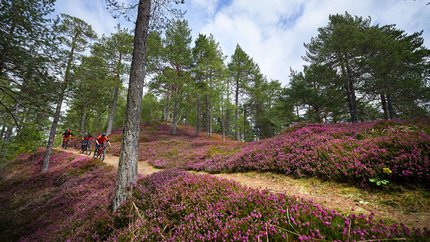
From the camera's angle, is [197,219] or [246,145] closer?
[197,219]

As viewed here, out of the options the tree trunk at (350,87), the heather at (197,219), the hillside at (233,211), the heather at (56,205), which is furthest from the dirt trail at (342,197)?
the tree trunk at (350,87)

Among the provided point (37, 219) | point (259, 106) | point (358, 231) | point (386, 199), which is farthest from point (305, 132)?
point (259, 106)

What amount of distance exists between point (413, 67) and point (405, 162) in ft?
64.3

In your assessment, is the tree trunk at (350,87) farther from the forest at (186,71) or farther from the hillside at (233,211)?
the hillside at (233,211)

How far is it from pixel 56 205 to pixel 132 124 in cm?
661

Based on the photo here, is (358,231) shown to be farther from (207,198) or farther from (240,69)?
(240,69)

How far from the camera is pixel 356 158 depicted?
4.07m

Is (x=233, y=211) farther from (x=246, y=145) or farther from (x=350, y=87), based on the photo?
(x=350, y=87)

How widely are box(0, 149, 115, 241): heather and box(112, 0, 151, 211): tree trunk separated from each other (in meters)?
0.74

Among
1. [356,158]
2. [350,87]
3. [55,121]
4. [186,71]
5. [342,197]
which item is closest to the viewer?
[342,197]

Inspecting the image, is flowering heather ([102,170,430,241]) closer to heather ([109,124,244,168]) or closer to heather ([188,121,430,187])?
heather ([188,121,430,187])

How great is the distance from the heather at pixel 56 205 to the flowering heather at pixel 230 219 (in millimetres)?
1328

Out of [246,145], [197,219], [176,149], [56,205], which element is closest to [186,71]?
[176,149]

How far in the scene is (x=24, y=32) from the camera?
6395mm
